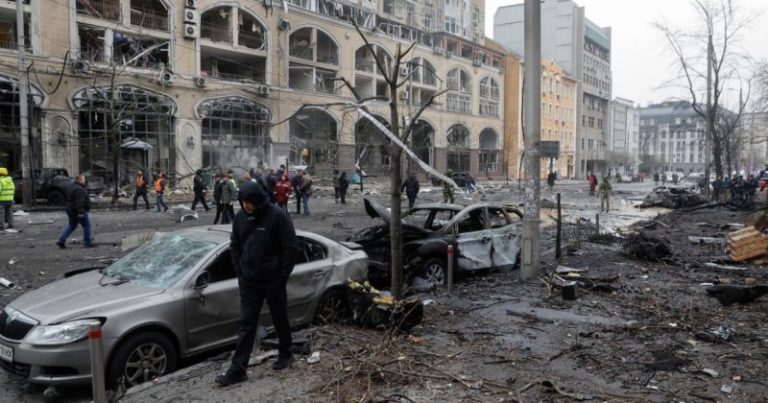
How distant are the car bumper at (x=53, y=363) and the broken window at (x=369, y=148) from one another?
40661mm

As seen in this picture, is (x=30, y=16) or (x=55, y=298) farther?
(x=30, y=16)

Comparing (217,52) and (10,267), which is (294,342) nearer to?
(10,267)

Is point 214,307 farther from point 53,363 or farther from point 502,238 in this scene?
point 502,238

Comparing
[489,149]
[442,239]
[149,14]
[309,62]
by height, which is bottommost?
[442,239]

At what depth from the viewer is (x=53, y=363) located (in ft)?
15.0

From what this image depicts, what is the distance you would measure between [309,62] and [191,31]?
11060 mm

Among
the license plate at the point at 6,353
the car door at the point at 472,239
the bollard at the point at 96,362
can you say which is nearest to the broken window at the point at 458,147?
the car door at the point at 472,239

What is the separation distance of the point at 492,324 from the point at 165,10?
3598 centimetres

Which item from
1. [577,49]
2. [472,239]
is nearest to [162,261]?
[472,239]

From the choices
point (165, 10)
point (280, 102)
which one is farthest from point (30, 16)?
point (280, 102)

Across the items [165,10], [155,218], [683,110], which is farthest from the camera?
[683,110]

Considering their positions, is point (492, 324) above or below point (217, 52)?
below

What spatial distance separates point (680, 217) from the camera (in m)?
22.2

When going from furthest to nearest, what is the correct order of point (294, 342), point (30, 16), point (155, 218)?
1. point (30, 16)
2. point (155, 218)
3. point (294, 342)
